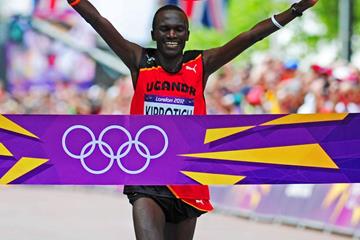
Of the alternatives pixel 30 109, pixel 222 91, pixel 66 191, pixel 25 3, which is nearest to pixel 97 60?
pixel 25 3

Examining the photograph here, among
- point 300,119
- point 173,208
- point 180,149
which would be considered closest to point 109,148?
point 180,149

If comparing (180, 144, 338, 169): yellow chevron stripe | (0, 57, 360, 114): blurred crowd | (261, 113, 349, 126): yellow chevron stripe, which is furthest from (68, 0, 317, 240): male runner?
(0, 57, 360, 114): blurred crowd

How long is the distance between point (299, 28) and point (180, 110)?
3395 centimetres

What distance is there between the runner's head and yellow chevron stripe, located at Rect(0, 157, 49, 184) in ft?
3.33

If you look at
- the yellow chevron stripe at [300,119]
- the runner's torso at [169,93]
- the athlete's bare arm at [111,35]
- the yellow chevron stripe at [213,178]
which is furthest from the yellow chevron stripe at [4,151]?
the yellow chevron stripe at [300,119]

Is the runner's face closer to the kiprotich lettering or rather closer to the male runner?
the male runner

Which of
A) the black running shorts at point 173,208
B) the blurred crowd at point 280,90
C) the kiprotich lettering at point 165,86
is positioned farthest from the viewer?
the blurred crowd at point 280,90

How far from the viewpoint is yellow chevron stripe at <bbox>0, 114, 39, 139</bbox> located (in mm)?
7121

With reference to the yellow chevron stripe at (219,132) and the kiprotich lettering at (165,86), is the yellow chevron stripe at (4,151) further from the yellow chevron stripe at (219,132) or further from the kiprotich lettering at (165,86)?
the yellow chevron stripe at (219,132)

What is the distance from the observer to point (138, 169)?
23.5ft

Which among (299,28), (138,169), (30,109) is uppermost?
(299,28)

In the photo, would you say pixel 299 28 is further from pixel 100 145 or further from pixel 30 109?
pixel 100 145

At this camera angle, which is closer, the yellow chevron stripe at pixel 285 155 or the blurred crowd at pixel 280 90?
the yellow chevron stripe at pixel 285 155

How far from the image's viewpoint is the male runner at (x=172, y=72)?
23.3ft
